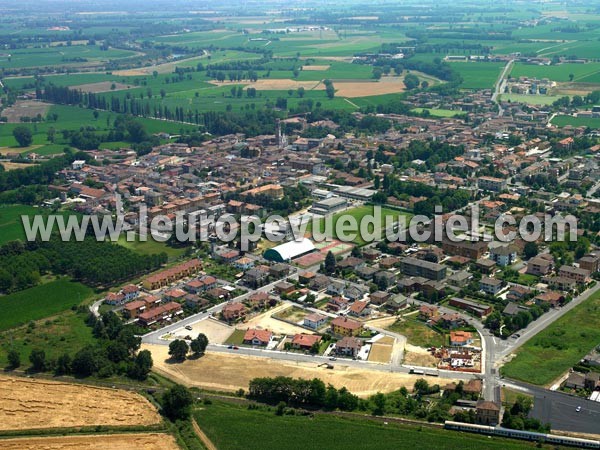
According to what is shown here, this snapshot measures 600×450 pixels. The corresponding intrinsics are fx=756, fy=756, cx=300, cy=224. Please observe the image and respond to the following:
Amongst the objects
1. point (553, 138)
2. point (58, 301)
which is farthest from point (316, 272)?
point (553, 138)

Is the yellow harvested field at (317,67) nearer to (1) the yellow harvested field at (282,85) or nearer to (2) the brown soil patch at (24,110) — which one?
(1) the yellow harvested field at (282,85)

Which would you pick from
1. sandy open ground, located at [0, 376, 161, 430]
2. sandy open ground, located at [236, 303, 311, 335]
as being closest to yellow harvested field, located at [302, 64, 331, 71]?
sandy open ground, located at [236, 303, 311, 335]

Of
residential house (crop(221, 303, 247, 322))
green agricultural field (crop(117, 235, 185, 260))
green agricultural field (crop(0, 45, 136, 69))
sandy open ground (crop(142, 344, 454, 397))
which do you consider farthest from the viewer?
green agricultural field (crop(0, 45, 136, 69))

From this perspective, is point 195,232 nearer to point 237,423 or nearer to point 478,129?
point 237,423

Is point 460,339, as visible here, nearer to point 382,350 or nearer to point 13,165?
point 382,350

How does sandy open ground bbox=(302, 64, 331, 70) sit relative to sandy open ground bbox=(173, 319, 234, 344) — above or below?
above

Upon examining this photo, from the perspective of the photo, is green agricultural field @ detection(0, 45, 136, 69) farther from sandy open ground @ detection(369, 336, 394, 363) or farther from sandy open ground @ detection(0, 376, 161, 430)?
sandy open ground @ detection(369, 336, 394, 363)
